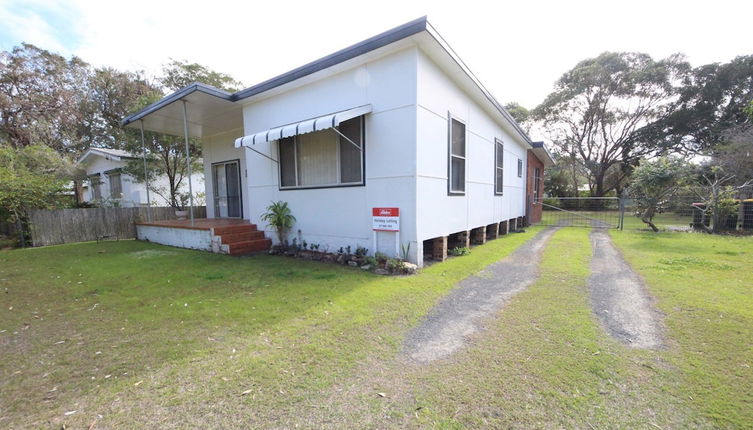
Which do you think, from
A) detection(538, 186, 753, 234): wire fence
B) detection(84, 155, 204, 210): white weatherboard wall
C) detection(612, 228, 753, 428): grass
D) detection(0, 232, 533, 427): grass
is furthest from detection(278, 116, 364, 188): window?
detection(538, 186, 753, 234): wire fence

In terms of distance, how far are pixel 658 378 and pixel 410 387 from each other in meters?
1.78

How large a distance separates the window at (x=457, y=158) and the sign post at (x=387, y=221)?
5.45 ft

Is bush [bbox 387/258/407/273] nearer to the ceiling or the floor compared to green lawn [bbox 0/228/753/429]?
nearer to the ceiling

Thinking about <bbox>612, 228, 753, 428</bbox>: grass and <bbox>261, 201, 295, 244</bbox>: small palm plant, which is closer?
<bbox>612, 228, 753, 428</bbox>: grass

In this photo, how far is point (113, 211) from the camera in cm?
966

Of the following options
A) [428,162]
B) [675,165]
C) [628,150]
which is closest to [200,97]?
[428,162]

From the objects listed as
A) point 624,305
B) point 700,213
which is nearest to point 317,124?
point 624,305

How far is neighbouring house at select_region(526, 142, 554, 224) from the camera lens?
43.8 feet

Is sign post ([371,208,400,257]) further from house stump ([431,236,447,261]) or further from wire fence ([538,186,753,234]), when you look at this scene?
wire fence ([538,186,753,234])

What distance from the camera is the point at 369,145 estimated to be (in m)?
5.42

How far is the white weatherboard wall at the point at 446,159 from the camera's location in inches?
200

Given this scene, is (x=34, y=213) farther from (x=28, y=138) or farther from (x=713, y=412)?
(x=713, y=412)

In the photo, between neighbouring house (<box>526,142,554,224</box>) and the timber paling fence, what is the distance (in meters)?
15.9

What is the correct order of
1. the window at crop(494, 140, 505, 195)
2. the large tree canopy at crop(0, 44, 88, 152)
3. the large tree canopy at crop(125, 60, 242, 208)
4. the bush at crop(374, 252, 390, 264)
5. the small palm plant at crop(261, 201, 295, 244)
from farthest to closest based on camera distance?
the large tree canopy at crop(0, 44, 88, 152) < the large tree canopy at crop(125, 60, 242, 208) < the window at crop(494, 140, 505, 195) < the small palm plant at crop(261, 201, 295, 244) < the bush at crop(374, 252, 390, 264)
